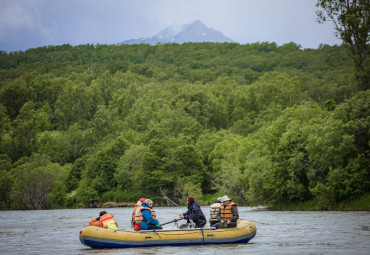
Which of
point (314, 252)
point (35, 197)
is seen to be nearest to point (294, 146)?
point (314, 252)

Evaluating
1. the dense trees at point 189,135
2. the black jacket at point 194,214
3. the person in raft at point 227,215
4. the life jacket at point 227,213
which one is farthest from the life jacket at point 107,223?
the dense trees at point 189,135

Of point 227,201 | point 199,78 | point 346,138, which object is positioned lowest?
point 227,201

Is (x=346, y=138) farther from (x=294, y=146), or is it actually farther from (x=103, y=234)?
(x=103, y=234)

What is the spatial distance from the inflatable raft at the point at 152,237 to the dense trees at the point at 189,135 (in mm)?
29626

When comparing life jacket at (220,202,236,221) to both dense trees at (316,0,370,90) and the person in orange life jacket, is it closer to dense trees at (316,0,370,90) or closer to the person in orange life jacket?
the person in orange life jacket

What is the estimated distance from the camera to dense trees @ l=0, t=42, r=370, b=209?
5869cm

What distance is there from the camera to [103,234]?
26828mm

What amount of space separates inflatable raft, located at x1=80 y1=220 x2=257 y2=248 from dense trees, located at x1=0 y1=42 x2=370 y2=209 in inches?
1166

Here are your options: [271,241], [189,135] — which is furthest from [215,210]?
[189,135]

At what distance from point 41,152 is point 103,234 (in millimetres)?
105993

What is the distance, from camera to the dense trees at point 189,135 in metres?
58.7

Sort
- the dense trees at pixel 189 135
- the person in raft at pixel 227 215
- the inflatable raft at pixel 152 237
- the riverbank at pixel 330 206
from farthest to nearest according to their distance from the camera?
the dense trees at pixel 189 135, the riverbank at pixel 330 206, the person in raft at pixel 227 215, the inflatable raft at pixel 152 237

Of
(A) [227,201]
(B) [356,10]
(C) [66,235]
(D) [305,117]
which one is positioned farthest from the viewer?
(D) [305,117]

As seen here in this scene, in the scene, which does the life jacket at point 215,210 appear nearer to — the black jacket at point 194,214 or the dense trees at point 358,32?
the black jacket at point 194,214
